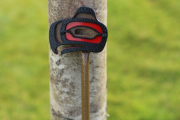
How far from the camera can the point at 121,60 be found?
2.74 metres

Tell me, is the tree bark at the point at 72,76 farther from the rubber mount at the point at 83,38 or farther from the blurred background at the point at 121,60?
the blurred background at the point at 121,60

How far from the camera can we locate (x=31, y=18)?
130 inches

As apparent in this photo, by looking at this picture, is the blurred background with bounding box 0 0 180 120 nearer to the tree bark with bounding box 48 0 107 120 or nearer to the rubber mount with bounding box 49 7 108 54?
the tree bark with bounding box 48 0 107 120

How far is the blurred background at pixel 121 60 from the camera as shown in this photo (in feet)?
7.35

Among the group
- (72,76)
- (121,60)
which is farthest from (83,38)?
(121,60)

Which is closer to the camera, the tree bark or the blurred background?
the tree bark

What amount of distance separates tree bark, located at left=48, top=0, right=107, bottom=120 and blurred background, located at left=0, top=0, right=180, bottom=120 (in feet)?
4.09

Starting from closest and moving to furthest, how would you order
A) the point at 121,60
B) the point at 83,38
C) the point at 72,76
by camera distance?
the point at 83,38 < the point at 72,76 < the point at 121,60

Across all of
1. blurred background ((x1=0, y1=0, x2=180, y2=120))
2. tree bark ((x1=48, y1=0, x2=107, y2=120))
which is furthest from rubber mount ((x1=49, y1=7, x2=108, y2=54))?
blurred background ((x1=0, y1=0, x2=180, y2=120))

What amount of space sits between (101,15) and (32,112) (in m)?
1.70

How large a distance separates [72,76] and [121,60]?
193cm

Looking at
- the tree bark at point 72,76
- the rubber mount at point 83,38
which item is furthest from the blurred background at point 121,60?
the rubber mount at point 83,38

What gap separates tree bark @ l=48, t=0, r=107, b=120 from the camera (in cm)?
79

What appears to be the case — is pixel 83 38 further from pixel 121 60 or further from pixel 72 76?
pixel 121 60
